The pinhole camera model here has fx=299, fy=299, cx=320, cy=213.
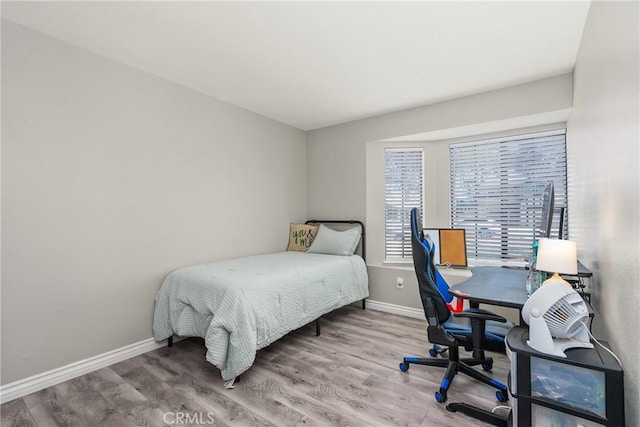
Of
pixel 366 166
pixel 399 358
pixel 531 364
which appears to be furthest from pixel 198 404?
pixel 366 166

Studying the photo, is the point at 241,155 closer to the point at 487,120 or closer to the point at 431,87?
the point at 431,87

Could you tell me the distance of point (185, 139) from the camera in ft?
9.80

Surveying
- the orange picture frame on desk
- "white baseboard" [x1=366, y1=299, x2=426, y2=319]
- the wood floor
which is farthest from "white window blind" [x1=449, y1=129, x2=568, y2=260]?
the wood floor

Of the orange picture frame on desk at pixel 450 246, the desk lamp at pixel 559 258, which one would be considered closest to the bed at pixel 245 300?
the orange picture frame on desk at pixel 450 246

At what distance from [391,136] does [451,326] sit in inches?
94.7

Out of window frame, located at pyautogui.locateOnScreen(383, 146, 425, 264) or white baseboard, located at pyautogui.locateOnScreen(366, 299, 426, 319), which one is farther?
window frame, located at pyautogui.locateOnScreen(383, 146, 425, 264)

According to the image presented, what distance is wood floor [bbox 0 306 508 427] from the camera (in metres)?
1.79

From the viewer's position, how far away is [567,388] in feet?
4.10

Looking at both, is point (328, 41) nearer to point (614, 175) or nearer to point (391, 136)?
point (391, 136)

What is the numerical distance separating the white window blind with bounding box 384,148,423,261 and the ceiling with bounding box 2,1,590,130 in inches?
38.4

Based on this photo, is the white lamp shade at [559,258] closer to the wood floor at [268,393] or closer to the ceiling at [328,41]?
the wood floor at [268,393]

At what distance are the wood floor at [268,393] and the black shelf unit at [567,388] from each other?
612mm

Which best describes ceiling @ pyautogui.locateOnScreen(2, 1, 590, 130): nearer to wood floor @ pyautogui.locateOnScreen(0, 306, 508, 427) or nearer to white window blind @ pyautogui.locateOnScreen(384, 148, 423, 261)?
white window blind @ pyautogui.locateOnScreen(384, 148, 423, 261)

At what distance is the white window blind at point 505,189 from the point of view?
3.11 metres
